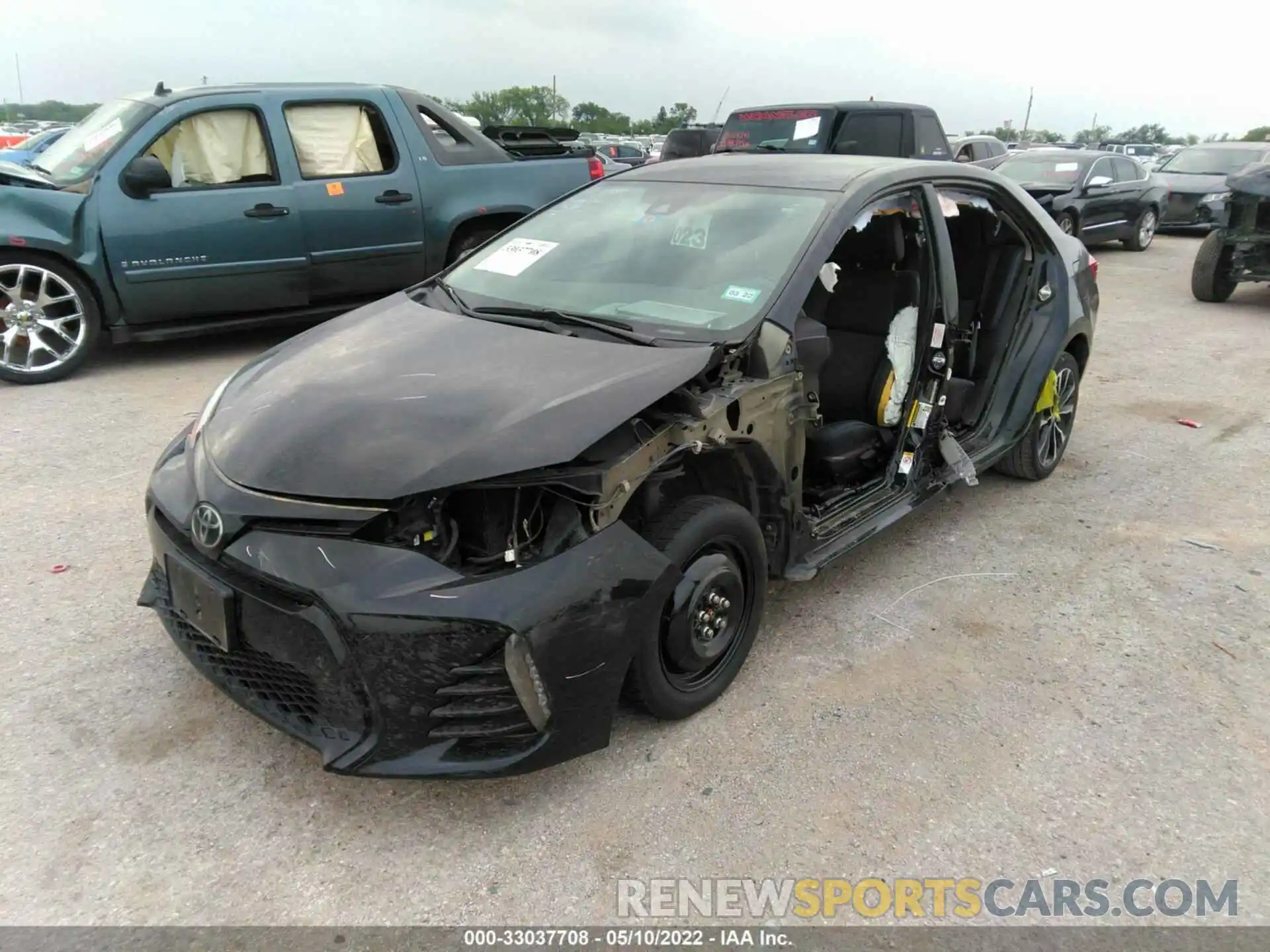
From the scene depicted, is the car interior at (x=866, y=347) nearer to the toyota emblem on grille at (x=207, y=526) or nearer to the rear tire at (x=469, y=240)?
the toyota emblem on grille at (x=207, y=526)

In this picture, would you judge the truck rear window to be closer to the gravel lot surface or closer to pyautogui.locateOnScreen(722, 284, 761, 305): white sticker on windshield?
the gravel lot surface

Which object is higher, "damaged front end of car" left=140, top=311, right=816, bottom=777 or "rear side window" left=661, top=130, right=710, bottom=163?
"rear side window" left=661, top=130, right=710, bottom=163

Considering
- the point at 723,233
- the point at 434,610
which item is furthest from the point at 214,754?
the point at 723,233

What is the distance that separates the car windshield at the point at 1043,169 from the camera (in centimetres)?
1225

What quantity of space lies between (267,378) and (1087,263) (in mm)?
4075

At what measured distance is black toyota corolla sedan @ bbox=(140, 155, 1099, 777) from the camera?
213 centimetres

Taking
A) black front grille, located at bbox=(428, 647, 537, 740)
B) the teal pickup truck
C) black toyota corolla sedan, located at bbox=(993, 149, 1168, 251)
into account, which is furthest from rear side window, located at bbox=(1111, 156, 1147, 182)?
black front grille, located at bbox=(428, 647, 537, 740)

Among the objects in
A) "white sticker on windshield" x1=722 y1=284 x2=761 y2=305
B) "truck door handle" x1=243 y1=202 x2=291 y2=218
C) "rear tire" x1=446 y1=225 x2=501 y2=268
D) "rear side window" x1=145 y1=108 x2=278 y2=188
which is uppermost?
"rear side window" x1=145 y1=108 x2=278 y2=188

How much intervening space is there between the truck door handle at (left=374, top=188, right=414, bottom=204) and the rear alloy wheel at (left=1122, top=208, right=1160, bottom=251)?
11.2 m

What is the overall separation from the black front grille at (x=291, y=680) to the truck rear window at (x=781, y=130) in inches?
346

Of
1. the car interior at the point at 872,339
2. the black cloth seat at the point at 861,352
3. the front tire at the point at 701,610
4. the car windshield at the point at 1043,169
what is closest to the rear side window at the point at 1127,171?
the car windshield at the point at 1043,169

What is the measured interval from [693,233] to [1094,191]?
11.0 meters

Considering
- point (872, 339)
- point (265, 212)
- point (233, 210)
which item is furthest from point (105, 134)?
point (872, 339)

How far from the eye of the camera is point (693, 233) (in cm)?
325
